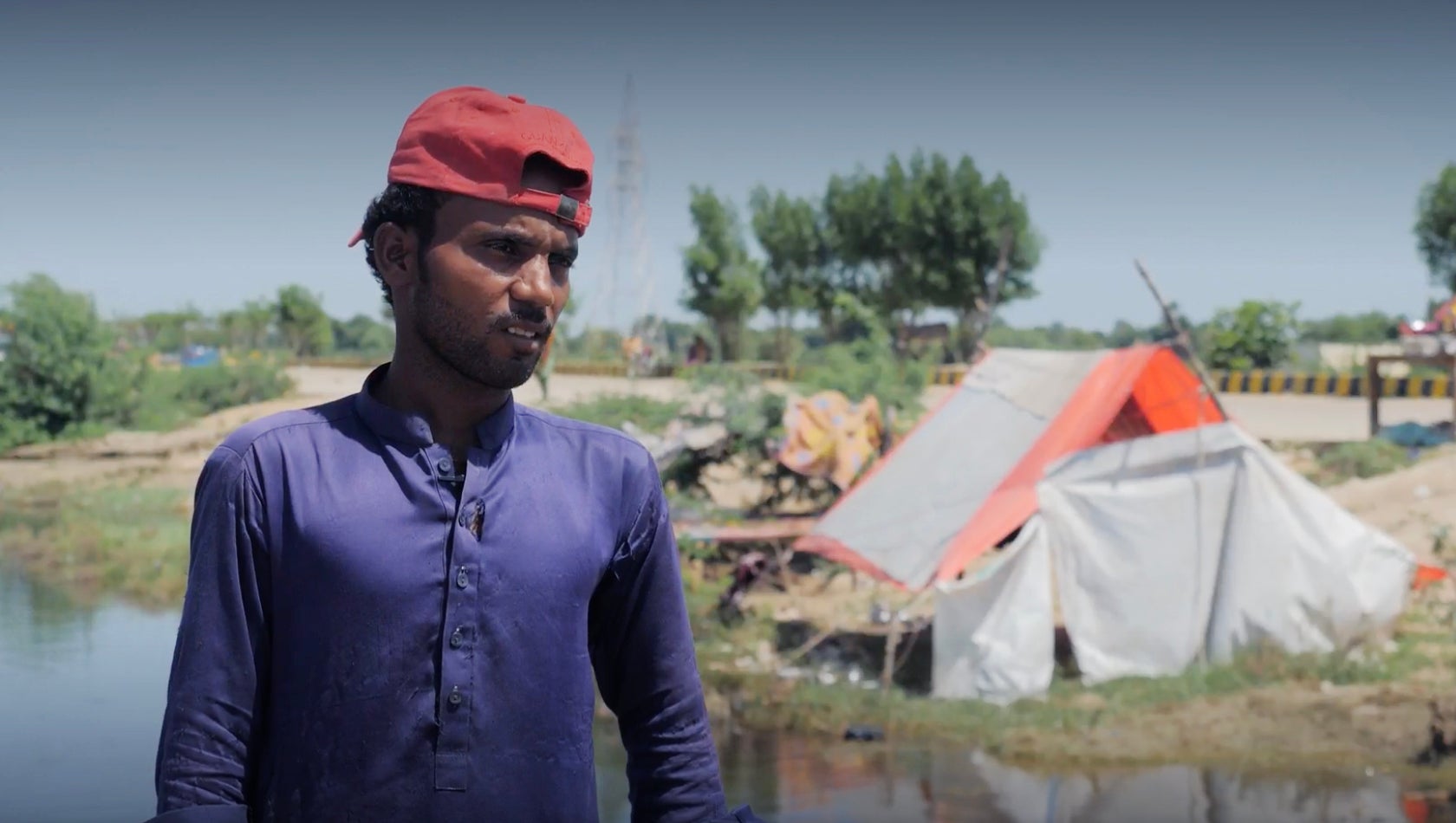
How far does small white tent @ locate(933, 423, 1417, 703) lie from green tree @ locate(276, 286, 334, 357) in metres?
35.3

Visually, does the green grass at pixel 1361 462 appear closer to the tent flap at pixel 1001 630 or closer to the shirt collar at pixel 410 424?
the tent flap at pixel 1001 630

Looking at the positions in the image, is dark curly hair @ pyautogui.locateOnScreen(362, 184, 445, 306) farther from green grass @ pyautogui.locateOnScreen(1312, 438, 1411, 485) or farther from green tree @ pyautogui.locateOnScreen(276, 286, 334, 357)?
green tree @ pyautogui.locateOnScreen(276, 286, 334, 357)

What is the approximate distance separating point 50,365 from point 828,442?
47.4ft

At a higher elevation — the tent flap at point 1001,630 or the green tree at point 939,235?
the green tree at point 939,235

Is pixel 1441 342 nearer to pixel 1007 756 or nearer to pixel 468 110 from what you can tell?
pixel 1007 756

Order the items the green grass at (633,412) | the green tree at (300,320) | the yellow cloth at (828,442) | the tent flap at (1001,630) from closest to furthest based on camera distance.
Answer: the tent flap at (1001,630) < the yellow cloth at (828,442) < the green grass at (633,412) < the green tree at (300,320)

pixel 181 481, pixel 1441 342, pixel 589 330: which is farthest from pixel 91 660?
pixel 589 330

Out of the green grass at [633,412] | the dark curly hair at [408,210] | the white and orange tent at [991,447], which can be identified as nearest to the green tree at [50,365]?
the green grass at [633,412]

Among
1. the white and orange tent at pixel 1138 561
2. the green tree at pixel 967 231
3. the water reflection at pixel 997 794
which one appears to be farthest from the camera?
the green tree at pixel 967 231

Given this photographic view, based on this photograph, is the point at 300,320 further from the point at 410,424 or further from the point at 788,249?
the point at 410,424

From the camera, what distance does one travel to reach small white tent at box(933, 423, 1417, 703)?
27.3ft

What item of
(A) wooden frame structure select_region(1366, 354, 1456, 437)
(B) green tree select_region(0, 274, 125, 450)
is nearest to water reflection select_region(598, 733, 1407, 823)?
(A) wooden frame structure select_region(1366, 354, 1456, 437)

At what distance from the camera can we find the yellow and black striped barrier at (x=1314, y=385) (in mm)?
24219

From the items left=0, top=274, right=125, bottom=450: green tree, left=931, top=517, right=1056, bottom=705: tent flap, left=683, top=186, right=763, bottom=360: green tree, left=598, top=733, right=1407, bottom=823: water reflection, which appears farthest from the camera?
left=683, top=186, right=763, bottom=360: green tree
